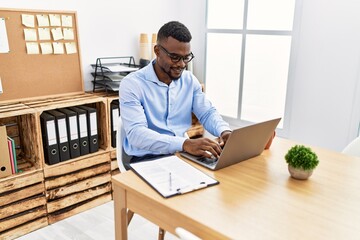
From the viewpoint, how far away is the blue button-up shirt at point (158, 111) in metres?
1.61

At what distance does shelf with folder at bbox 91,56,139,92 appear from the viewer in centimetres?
261

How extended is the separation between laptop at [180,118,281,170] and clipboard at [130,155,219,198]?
9cm

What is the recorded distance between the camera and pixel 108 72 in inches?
106

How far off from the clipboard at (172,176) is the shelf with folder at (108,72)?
134 cm

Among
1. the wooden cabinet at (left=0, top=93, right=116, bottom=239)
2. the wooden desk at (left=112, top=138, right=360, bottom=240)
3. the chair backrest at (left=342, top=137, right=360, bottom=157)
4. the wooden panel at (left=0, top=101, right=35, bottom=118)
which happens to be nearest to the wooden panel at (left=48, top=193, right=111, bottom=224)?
the wooden cabinet at (left=0, top=93, right=116, bottom=239)

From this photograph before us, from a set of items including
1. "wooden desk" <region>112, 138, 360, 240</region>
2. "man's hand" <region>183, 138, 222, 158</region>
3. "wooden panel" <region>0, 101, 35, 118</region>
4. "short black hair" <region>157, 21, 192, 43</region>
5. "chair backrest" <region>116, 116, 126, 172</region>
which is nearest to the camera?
"wooden desk" <region>112, 138, 360, 240</region>

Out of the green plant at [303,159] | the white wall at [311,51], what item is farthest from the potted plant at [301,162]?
the white wall at [311,51]

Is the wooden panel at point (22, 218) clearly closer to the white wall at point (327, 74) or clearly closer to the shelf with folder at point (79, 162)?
the shelf with folder at point (79, 162)

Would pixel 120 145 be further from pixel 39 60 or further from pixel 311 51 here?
pixel 311 51

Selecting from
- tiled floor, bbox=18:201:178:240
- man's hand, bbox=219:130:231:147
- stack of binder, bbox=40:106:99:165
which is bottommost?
tiled floor, bbox=18:201:178:240

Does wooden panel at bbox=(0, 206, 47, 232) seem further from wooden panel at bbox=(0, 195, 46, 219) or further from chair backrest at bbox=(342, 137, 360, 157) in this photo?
chair backrest at bbox=(342, 137, 360, 157)

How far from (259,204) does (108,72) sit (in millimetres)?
1921

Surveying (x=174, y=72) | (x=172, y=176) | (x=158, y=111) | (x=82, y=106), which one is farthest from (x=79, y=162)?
(x=172, y=176)

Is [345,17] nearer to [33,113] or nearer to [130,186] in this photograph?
[130,186]
